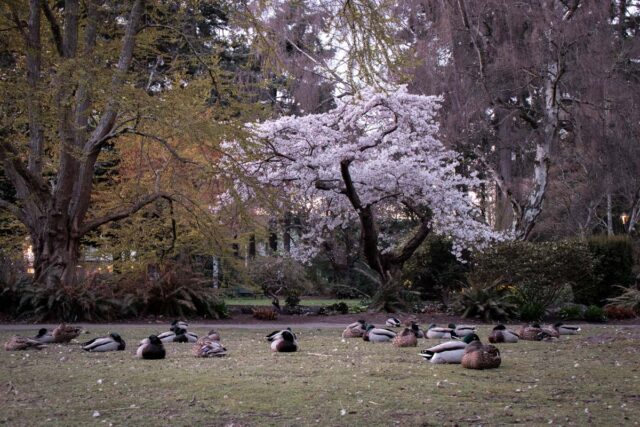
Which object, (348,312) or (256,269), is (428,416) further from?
(256,269)

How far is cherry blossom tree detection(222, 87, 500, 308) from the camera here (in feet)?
60.4

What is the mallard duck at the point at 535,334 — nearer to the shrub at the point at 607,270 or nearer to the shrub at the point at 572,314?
the shrub at the point at 572,314

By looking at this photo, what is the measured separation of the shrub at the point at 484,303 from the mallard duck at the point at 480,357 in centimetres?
842

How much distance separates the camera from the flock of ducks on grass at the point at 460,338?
732 cm

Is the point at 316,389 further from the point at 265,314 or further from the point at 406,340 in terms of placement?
the point at 265,314

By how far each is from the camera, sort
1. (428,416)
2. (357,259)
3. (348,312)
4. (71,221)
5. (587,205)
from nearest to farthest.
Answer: (428,416)
(71,221)
(348,312)
(357,259)
(587,205)

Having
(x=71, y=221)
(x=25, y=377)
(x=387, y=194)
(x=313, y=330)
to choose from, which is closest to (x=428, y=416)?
(x=25, y=377)

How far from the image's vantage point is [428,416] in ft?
16.2

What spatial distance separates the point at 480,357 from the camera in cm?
721

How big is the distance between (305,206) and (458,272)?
17.9ft

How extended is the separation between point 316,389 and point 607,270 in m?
16.2

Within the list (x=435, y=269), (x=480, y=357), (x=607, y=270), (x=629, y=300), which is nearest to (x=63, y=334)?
(x=480, y=357)

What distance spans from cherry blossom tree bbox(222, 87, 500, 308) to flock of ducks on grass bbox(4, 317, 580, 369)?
6.93 m

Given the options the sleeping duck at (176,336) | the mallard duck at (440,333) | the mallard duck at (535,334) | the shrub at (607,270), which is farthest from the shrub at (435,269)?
the sleeping duck at (176,336)
